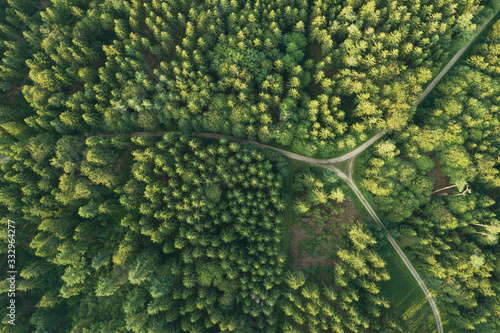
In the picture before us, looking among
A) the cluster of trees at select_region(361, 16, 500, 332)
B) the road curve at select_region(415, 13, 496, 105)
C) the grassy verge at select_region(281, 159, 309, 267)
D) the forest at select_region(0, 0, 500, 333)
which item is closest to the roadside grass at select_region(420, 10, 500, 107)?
the road curve at select_region(415, 13, 496, 105)

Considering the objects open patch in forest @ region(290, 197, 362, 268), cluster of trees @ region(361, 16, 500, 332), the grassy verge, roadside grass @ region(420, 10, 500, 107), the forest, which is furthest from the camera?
roadside grass @ region(420, 10, 500, 107)

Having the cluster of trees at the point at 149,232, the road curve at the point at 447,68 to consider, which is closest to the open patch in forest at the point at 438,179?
the road curve at the point at 447,68

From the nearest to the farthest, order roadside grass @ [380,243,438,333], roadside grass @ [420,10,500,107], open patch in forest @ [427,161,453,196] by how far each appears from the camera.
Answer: roadside grass @ [380,243,438,333]
open patch in forest @ [427,161,453,196]
roadside grass @ [420,10,500,107]

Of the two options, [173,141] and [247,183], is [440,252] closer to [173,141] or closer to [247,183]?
[247,183]

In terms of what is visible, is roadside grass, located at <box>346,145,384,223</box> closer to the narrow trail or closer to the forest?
the narrow trail

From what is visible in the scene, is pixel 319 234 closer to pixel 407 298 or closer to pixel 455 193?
pixel 407 298

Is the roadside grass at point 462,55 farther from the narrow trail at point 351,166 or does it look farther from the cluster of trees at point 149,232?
the cluster of trees at point 149,232
